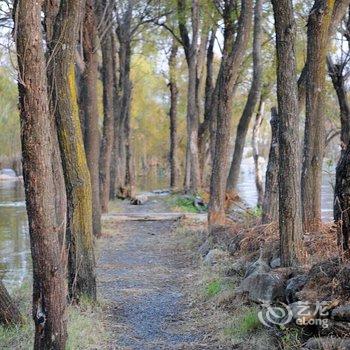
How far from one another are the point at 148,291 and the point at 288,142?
3.28 m

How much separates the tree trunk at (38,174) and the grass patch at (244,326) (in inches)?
79.0

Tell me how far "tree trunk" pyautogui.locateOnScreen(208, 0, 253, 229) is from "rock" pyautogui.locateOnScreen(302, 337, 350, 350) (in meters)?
7.24

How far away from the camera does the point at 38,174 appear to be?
482cm

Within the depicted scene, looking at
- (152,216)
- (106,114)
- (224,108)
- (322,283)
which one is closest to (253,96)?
(106,114)

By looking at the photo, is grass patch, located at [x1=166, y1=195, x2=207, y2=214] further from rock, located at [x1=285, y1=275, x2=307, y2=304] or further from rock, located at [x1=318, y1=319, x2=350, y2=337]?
rock, located at [x1=318, y1=319, x2=350, y2=337]

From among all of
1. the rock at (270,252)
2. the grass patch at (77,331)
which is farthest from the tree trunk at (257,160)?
the grass patch at (77,331)

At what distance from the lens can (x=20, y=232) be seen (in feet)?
56.3

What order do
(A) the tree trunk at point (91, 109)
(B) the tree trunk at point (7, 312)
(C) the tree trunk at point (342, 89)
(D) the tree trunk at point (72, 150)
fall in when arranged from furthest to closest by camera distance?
(C) the tree trunk at point (342, 89), (A) the tree trunk at point (91, 109), (D) the tree trunk at point (72, 150), (B) the tree trunk at point (7, 312)

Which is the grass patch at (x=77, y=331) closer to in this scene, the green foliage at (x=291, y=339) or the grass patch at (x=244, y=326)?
the grass patch at (x=244, y=326)

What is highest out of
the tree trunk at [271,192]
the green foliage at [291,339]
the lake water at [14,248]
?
the tree trunk at [271,192]

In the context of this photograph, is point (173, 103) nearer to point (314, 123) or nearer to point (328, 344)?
point (314, 123)

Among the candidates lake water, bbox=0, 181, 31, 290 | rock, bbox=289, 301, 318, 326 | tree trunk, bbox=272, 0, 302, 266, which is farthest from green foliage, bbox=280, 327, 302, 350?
lake water, bbox=0, 181, 31, 290

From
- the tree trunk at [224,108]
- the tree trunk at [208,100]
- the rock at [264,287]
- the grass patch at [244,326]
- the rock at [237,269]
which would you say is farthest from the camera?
the tree trunk at [208,100]

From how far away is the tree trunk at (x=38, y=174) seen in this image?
476 centimetres
